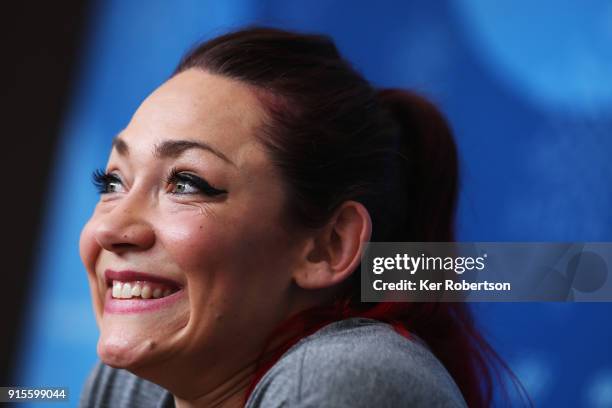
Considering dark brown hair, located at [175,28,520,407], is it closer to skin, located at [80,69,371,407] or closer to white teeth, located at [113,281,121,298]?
skin, located at [80,69,371,407]

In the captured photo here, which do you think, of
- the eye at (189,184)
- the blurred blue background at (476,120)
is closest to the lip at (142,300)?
the eye at (189,184)

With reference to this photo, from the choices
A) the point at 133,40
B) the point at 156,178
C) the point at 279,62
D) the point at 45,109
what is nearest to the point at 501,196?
the point at 279,62

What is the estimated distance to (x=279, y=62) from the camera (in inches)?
47.4

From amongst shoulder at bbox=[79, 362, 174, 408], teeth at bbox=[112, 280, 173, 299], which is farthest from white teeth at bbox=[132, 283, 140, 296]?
shoulder at bbox=[79, 362, 174, 408]

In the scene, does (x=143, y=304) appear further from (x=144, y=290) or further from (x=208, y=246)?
(x=208, y=246)

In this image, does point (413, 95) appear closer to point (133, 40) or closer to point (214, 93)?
point (214, 93)

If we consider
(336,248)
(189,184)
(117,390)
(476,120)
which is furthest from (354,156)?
(117,390)

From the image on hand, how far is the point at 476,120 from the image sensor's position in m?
1.60

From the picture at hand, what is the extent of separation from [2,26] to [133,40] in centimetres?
31

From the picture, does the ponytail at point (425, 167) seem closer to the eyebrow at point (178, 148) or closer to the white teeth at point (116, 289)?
the eyebrow at point (178, 148)

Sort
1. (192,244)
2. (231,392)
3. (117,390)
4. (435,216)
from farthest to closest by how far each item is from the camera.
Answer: (117,390) → (435,216) → (231,392) → (192,244)

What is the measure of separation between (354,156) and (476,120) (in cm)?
52

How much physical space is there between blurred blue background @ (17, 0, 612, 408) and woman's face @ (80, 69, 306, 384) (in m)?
0.40

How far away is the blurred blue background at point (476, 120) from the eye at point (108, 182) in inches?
15.7
